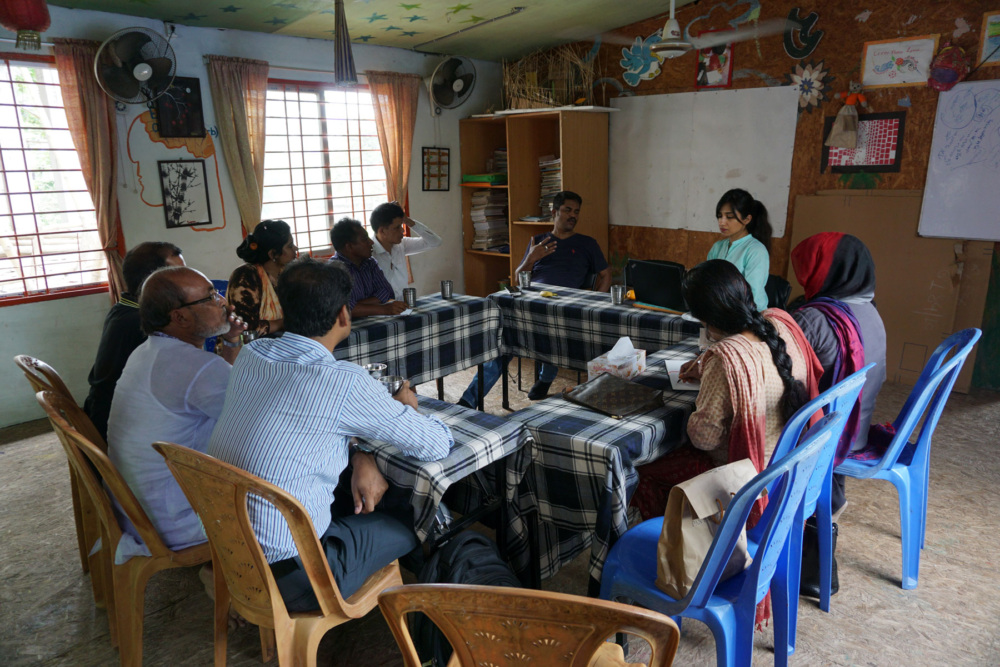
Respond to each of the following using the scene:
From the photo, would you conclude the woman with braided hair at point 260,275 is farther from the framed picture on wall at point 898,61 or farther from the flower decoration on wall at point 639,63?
the framed picture on wall at point 898,61

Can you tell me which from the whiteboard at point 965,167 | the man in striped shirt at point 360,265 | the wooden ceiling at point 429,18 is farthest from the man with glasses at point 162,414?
the whiteboard at point 965,167

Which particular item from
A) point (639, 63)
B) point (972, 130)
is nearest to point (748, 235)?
point (972, 130)

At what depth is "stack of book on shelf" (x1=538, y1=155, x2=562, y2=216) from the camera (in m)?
5.41

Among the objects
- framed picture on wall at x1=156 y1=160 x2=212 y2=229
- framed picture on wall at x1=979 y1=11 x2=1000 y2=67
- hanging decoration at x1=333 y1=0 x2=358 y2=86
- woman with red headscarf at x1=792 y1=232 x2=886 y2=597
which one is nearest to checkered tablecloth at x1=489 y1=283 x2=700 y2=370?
woman with red headscarf at x1=792 y1=232 x2=886 y2=597

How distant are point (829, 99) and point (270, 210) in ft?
12.8

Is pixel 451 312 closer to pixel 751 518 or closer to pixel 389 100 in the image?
pixel 751 518

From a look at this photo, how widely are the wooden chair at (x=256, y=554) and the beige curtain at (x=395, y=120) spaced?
4.10 meters

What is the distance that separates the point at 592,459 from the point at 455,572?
45 cm

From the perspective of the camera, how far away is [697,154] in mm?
4930

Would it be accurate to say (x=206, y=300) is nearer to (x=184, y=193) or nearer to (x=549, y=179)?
(x=184, y=193)

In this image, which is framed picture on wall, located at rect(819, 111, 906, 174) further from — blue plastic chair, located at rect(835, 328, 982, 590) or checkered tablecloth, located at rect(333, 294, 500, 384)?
checkered tablecloth, located at rect(333, 294, 500, 384)

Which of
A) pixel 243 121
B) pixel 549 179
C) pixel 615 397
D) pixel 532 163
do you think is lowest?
pixel 615 397

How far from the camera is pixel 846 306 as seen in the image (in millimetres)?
2227

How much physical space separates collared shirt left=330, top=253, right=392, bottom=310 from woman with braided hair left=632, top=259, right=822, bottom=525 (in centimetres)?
185
